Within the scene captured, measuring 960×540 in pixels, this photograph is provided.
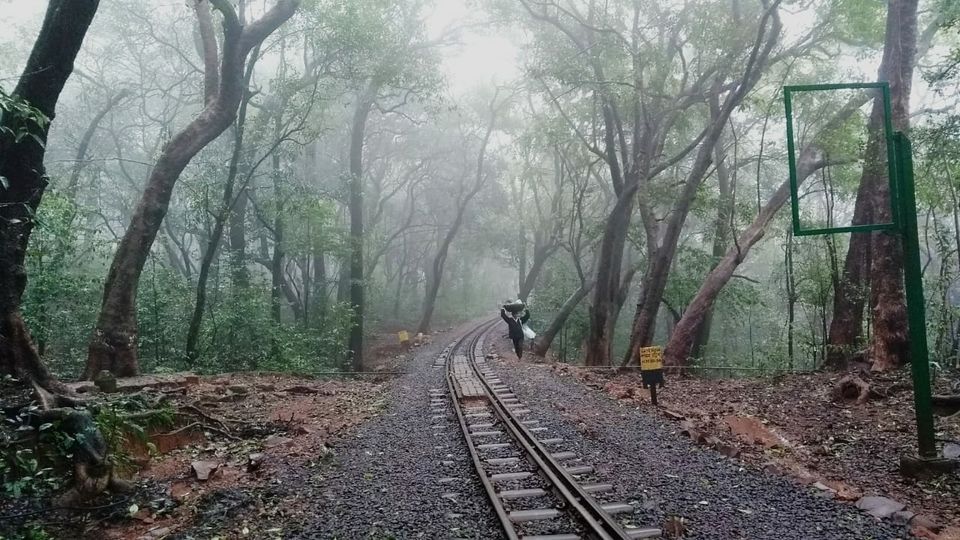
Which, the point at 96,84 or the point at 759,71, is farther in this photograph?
the point at 96,84

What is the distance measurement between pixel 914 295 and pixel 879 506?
2.02 metres

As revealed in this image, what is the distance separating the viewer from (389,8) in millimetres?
17438

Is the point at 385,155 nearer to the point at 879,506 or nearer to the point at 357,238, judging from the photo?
the point at 357,238

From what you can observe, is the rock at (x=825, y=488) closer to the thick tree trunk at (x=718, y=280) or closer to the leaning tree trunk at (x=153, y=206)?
the thick tree trunk at (x=718, y=280)

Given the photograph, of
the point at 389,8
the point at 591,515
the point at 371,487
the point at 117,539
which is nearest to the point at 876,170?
the point at 591,515

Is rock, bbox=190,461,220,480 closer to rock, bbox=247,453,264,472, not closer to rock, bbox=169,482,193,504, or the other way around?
rock, bbox=169,482,193,504

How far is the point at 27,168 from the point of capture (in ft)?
19.6

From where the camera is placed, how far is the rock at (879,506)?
462cm

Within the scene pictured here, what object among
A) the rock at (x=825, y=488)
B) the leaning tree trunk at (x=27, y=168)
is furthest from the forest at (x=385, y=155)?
the rock at (x=825, y=488)

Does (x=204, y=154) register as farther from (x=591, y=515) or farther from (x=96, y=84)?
(x=591, y=515)

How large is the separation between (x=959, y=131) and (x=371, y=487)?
809cm

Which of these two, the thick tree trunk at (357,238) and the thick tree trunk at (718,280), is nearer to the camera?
the thick tree trunk at (718,280)

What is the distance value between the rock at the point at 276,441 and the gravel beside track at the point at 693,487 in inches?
135

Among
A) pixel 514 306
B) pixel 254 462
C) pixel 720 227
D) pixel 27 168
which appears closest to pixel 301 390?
pixel 254 462
